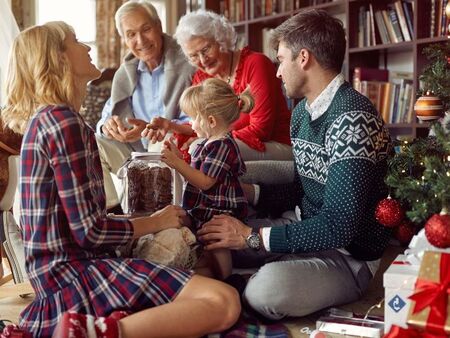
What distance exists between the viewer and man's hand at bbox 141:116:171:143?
248 centimetres

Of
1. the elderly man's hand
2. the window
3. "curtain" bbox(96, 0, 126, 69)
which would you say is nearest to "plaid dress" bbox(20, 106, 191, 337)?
the elderly man's hand

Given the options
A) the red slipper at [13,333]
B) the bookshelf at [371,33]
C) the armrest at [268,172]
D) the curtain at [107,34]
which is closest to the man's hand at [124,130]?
the armrest at [268,172]

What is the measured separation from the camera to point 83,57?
72.7 inches

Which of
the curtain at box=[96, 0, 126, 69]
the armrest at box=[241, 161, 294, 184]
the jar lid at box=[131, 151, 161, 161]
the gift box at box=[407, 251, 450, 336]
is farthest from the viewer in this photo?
the curtain at box=[96, 0, 126, 69]

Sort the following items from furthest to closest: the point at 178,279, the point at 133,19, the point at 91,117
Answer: the point at 91,117 → the point at 133,19 → the point at 178,279

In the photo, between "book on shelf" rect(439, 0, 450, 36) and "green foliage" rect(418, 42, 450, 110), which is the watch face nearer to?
"green foliage" rect(418, 42, 450, 110)

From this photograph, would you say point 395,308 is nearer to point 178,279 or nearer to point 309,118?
point 178,279

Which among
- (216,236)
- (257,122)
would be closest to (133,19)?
(257,122)

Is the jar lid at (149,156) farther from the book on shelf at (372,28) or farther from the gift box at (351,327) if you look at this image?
the book on shelf at (372,28)

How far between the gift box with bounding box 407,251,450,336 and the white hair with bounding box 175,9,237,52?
71.4 inches

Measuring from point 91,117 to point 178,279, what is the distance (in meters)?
2.47

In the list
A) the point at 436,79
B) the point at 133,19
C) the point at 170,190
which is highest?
the point at 133,19

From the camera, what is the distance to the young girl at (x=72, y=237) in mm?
1649

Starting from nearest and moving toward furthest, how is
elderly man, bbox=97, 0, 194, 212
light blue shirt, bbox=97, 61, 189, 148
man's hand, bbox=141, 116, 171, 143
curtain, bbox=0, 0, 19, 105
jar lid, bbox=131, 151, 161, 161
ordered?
jar lid, bbox=131, 151, 161, 161 < man's hand, bbox=141, 116, 171, 143 < curtain, bbox=0, 0, 19, 105 < elderly man, bbox=97, 0, 194, 212 < light blue shirt, bbox=97, 61, 189, 148
